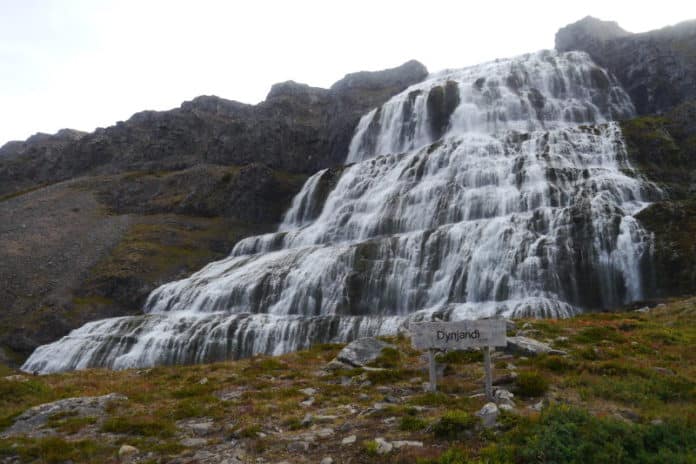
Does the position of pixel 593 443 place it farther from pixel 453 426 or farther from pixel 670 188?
pixel 670 188

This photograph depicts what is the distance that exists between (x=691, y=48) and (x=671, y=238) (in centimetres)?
6245

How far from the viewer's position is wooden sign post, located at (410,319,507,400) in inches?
454

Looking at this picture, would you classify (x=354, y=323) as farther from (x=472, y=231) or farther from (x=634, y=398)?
(x=634, y=398)

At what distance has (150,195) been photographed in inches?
3541

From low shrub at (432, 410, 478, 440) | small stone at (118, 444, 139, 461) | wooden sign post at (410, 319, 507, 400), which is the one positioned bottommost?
small stone at (118, 444, 139, 461)

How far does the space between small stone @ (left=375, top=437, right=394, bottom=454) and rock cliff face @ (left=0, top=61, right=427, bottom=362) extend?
4837cm

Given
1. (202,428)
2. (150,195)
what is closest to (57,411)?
(202,428)

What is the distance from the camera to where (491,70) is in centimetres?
7856

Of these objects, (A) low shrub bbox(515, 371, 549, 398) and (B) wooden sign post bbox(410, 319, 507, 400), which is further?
(B) wooden sign post bbox(410, 319, 507, 400)

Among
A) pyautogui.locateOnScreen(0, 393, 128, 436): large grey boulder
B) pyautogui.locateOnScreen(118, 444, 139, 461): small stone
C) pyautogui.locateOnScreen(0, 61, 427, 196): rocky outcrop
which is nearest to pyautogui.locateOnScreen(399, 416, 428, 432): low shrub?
pyautogui.locateOnScreen(118, 444, 139, 461): small stone

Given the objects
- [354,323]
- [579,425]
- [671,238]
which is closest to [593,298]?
[671,238]

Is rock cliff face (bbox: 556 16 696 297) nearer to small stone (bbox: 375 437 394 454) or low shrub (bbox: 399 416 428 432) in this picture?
low shrub (bbox: 399 416 428 432)

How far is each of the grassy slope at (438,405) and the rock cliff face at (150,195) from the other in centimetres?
4035

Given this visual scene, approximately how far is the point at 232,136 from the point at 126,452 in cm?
9878
